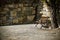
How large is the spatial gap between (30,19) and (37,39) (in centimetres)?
428

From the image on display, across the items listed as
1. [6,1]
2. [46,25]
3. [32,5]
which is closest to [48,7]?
[46,25]

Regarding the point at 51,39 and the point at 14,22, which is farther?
the point at 14,22

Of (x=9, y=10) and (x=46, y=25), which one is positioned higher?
(x=9, y=10)

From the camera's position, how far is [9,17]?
8.73m

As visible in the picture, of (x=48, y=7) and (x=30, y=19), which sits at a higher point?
(x=48, y=7)

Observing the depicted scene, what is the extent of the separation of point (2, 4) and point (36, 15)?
2092 mm

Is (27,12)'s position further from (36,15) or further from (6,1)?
(6,1)

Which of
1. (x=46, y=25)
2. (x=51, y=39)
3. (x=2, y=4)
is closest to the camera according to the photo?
(x=51, y=39)

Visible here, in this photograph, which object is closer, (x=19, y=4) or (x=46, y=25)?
(x=46, y=25)

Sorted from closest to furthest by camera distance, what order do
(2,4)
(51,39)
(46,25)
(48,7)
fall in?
(51,39) < (48,7) < (46,25) < (2,4)

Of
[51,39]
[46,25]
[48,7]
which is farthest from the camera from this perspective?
[46,25]

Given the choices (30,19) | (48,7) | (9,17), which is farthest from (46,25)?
(9,17)

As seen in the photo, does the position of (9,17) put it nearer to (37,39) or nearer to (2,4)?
(2,4)

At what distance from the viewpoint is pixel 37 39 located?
15.5 feet
